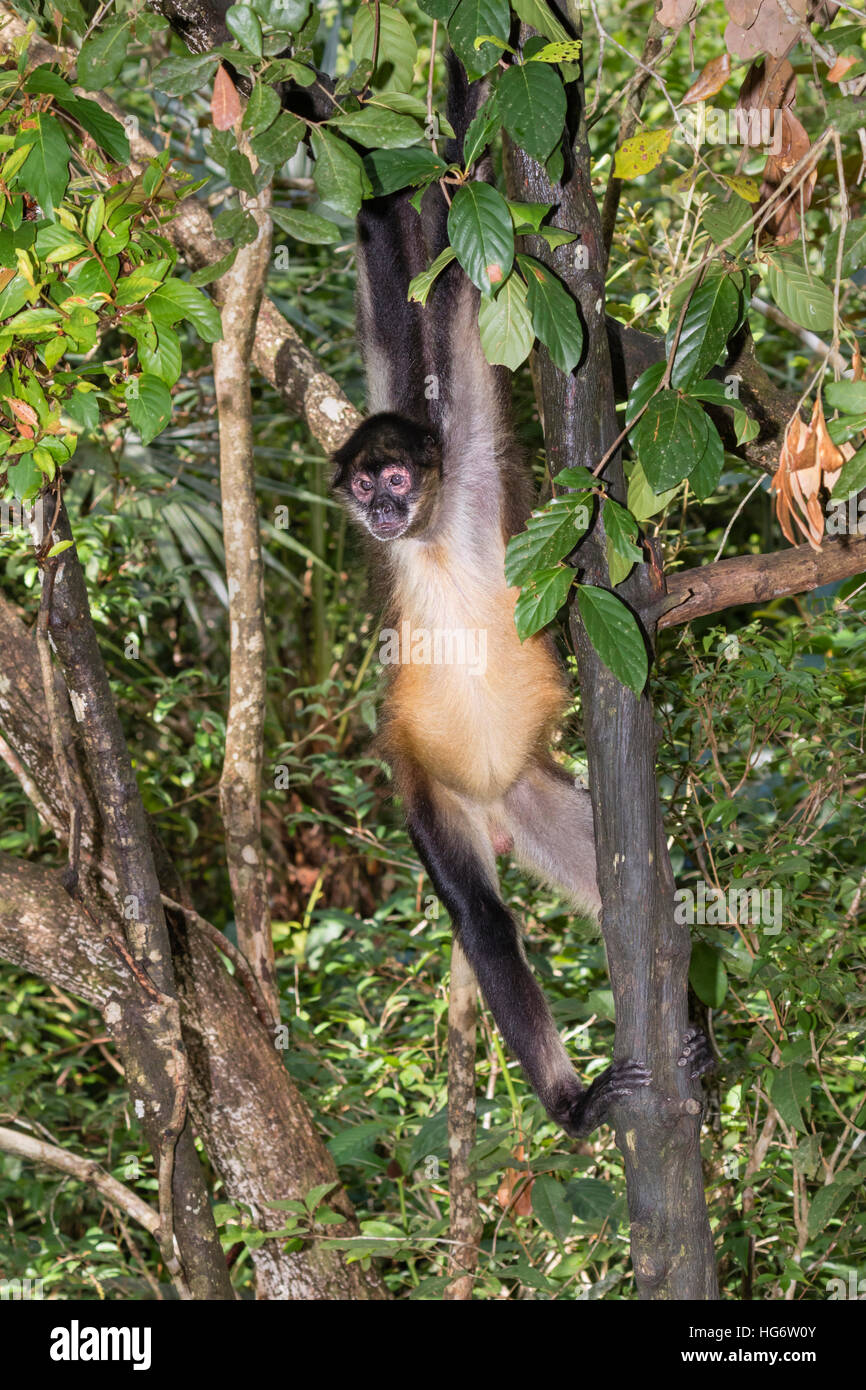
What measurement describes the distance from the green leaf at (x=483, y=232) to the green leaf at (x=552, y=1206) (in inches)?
82.9

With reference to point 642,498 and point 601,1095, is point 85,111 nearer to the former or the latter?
point 642,498

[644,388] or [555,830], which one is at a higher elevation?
→ [644,388]

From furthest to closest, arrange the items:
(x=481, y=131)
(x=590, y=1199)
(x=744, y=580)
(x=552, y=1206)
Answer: (x=590, y=1199) → (x=552, y=1206) → (x=744, y=580) → (x=481, y=131)

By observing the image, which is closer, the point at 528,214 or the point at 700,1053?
the point at 528,214

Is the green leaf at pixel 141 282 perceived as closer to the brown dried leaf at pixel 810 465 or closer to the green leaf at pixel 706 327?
the green leaf at pixel 706 327

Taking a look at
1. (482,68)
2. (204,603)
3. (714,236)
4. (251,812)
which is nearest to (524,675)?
(251,812)

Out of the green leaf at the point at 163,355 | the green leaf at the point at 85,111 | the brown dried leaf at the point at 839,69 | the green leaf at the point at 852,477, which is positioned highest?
the green leaf at the point at 85,111

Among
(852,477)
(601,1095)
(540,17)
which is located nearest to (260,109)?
(540,17)

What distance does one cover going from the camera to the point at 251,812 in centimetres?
368

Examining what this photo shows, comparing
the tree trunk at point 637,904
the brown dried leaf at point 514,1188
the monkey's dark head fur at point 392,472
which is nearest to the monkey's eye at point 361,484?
the monkey's dark head fur at point 392,472

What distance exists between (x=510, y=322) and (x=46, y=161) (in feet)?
2.31

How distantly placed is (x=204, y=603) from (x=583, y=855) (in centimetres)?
355

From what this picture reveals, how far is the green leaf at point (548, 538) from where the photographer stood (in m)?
1.81

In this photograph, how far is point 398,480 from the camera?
3264 millimetres
